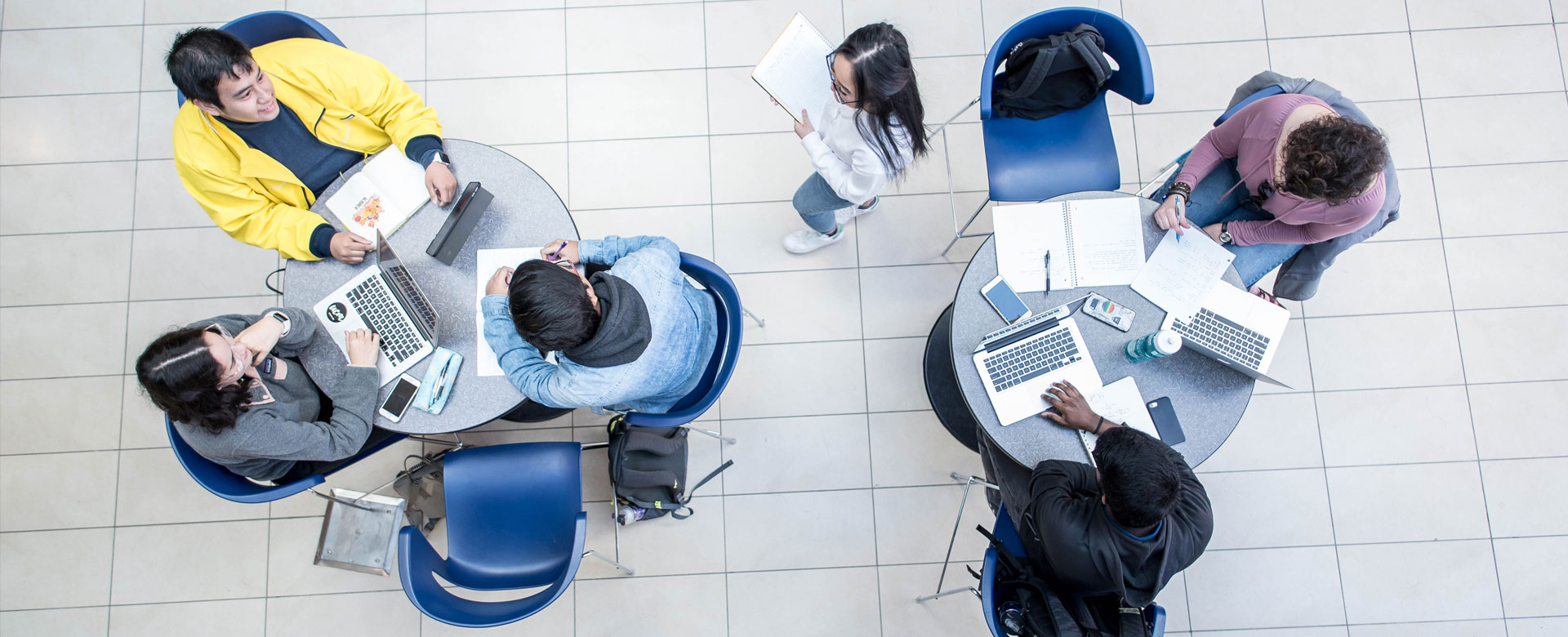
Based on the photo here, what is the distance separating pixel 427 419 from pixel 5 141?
9.14 ft

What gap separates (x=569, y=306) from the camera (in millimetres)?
1751

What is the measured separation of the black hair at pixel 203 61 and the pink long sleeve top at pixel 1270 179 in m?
2.84

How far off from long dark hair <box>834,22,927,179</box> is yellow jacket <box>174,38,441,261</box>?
1378 millimetres

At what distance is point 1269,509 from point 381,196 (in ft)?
11.5

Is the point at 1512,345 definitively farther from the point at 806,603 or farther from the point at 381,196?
the point at 381,196

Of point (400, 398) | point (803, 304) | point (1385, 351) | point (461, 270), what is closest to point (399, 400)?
point (400, 398)

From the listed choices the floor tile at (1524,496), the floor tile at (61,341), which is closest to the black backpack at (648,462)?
the floor tile at (61,341)

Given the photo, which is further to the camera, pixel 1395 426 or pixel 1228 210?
pixel 1395 426

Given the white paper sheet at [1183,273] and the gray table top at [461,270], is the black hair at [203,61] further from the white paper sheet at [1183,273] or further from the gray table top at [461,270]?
the white paper sheet at [1183,273]

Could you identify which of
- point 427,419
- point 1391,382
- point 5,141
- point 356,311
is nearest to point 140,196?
point 5,141

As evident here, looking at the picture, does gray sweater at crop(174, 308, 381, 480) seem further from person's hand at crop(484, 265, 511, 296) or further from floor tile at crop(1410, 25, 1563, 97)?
floor tile at crop(1410, 25, 1563, 97)

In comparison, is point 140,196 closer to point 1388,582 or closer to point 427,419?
point 427,419

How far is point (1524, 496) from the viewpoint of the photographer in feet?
9.82

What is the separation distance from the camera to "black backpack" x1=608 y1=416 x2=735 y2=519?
2.47 metres
